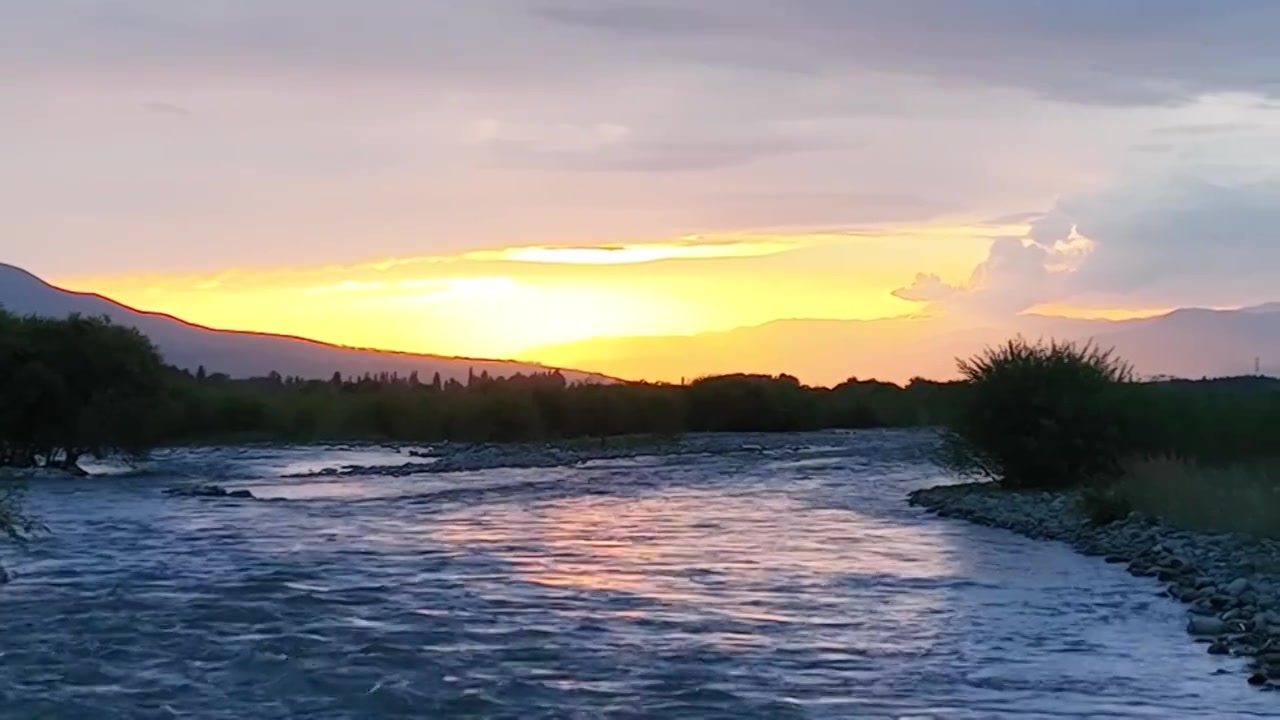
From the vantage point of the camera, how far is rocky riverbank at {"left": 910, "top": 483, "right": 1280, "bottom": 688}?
15.7m

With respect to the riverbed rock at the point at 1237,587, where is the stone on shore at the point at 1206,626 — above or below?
below

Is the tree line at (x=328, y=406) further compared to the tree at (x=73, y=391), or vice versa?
the tree line at (x=328, y=406)

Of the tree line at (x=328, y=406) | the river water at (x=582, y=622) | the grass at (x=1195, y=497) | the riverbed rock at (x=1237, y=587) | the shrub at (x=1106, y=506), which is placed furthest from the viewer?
the tree line at (x=328, y=406)

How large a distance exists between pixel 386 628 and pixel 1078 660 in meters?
7.35

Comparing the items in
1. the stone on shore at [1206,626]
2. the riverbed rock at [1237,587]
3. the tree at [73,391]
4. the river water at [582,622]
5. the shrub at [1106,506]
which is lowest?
the river water at [582,622]

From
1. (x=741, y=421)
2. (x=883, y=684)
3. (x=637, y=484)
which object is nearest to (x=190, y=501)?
(x=637, y=484)

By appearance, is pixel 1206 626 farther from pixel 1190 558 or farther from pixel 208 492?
pixel 208 492

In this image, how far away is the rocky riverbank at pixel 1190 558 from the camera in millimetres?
15742

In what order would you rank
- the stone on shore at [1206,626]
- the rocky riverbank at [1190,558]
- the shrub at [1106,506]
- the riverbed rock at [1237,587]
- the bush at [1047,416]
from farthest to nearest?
the bush at [1047,416] → the shrub at [1106,506] → the riverbed rock at [1237,587] → the stone on shore at [1206,626] → the rocky riverbank at [1190,558]

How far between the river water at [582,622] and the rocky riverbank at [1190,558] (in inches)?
16.2

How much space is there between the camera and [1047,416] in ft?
125

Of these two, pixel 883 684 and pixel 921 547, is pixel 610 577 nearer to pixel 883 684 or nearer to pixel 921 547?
pixel 921 547

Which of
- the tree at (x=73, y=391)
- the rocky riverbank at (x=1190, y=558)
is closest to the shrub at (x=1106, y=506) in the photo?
the rocky riverbank at (x=1190, y=558)

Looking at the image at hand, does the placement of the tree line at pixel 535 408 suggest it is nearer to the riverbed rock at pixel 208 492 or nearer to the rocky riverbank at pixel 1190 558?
the rocky riverbank at pixel 1190 558
